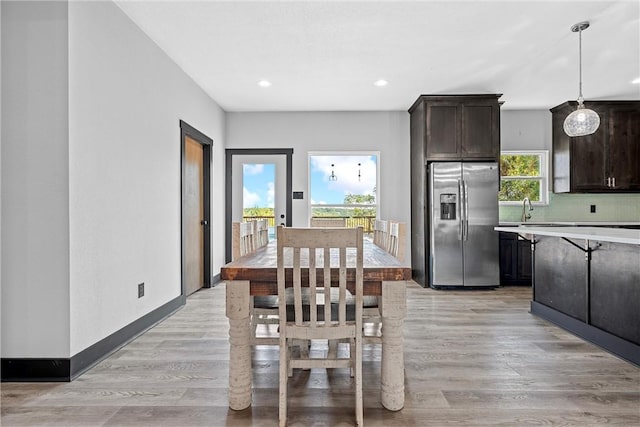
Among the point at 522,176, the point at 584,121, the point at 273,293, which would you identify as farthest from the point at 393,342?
the point at 522,176

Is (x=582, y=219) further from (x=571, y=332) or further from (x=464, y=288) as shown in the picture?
(x=571, y=332)

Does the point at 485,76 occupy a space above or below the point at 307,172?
above

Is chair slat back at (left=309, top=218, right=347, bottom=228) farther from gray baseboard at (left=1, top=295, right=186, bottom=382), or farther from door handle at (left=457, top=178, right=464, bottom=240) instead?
gray baseboard at (left=1, top=295, right=186, bottom=382)

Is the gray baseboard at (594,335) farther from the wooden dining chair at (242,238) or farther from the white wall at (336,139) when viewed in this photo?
the wooden dining chair at (242,238)

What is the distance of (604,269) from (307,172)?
3.96 m

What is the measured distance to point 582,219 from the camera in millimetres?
5699

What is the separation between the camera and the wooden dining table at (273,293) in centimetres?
186

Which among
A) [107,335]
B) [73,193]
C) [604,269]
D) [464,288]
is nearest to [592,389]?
[604,269]

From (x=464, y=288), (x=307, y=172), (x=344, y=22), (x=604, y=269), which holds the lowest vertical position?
(x=464, y=288)

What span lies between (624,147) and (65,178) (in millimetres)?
6770

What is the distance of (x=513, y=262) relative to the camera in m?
5.22

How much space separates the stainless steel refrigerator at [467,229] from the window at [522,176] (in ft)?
3.01

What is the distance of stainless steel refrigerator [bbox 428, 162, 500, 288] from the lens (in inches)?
196

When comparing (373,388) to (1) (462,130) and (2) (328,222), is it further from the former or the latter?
(1) (462,130)
